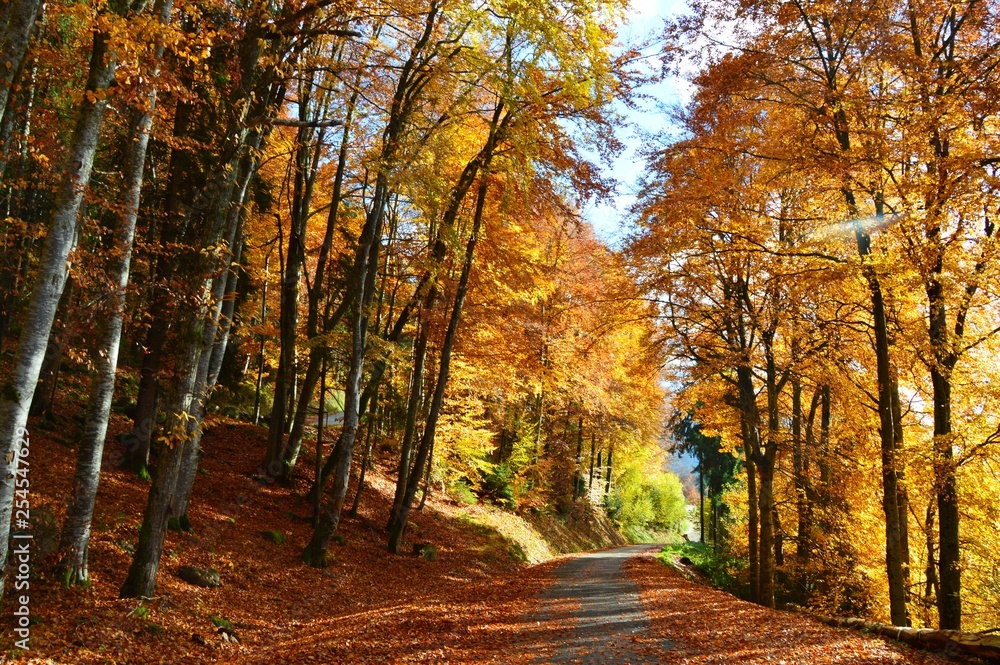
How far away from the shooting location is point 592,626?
25.5 ft

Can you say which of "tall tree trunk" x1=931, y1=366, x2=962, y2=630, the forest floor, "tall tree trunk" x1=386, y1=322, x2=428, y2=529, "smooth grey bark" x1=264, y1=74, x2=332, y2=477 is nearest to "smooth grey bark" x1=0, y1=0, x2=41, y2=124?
the forest floor

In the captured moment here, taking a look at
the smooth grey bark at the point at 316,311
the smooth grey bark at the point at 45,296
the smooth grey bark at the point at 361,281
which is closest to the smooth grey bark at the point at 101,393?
the smooth grey bark at the point at 45,296

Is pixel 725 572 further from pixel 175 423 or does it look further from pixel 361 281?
pixel 175 423

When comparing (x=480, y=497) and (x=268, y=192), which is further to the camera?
(x=480, y=497)

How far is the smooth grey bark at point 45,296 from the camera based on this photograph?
4453mm

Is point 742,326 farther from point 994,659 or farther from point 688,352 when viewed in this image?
point 994,659

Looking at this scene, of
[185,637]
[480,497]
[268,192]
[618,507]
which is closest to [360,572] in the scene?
[185,637]

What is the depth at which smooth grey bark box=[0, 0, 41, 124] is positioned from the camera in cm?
464

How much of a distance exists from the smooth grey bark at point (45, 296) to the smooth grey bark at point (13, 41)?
0.50 m

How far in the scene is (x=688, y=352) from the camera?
42.2 ft

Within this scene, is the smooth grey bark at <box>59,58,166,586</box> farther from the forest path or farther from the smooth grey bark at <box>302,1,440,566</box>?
the forest path

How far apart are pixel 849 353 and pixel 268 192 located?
44.9 feet

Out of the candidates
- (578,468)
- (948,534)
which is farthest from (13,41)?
(578,468)

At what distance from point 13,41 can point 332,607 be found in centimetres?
748
